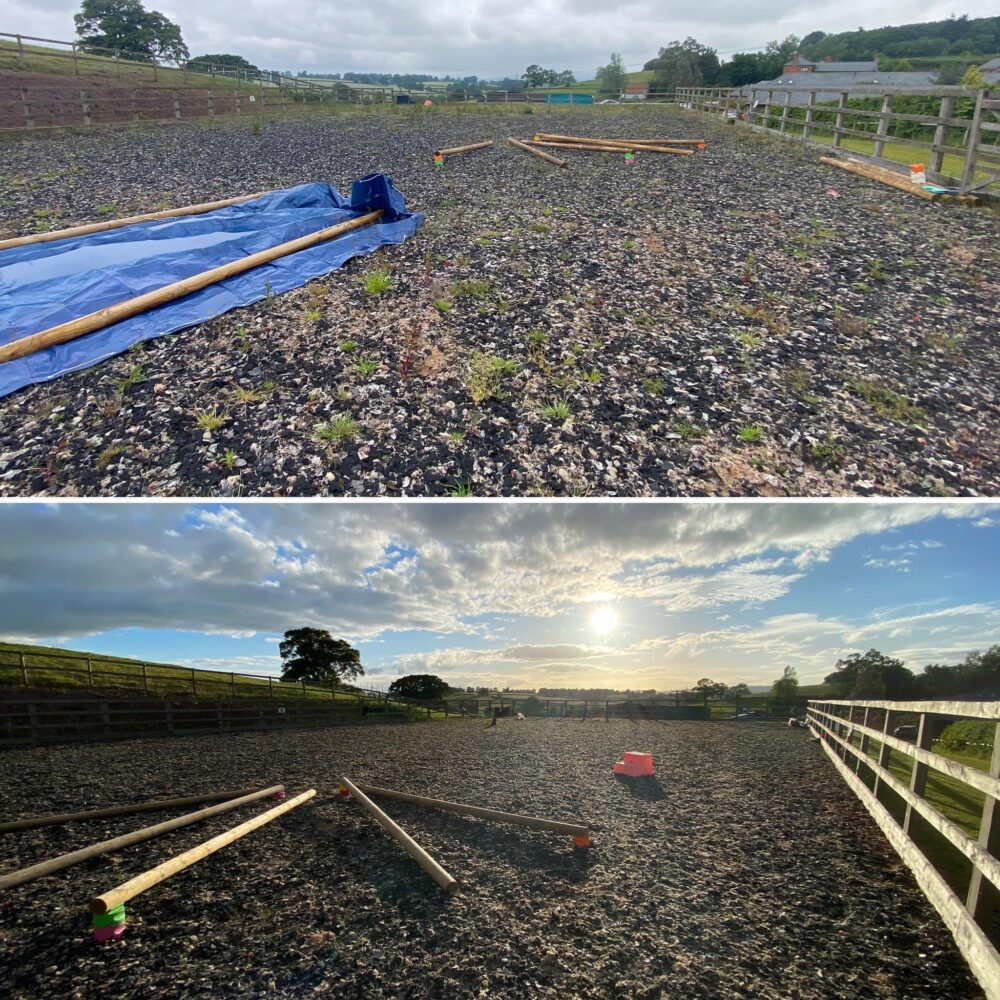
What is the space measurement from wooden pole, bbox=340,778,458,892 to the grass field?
4494 millimetres

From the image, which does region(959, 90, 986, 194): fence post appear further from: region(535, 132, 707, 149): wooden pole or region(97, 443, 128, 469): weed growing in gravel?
region(97, 443, 128, 469): weed growing in gravel

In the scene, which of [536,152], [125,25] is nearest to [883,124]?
[536,152]

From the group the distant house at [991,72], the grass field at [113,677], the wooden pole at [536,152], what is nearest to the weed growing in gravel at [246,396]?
the grass field at [113,677]

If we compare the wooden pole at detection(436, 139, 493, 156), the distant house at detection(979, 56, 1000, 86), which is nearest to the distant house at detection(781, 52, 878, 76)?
the distant house at detection(979, 56, 1000, 86)

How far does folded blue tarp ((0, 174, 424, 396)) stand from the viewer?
235 inches

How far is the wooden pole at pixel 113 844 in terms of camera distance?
11.8 ft

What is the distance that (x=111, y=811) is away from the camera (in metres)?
4.70

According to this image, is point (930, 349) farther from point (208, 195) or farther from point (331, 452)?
point (208, 195)

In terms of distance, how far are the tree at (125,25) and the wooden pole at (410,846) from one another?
196ft

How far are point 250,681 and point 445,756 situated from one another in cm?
389

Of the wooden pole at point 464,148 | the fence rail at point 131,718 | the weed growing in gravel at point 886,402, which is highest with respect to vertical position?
the wooden pole at point 464,148

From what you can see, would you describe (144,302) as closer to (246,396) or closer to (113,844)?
(246,396)

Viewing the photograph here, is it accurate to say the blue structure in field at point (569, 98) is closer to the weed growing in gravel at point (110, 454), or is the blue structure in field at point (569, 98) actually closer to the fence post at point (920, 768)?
the weed growing in gravel at point (110, 454)

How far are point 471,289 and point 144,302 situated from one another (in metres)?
3.79
